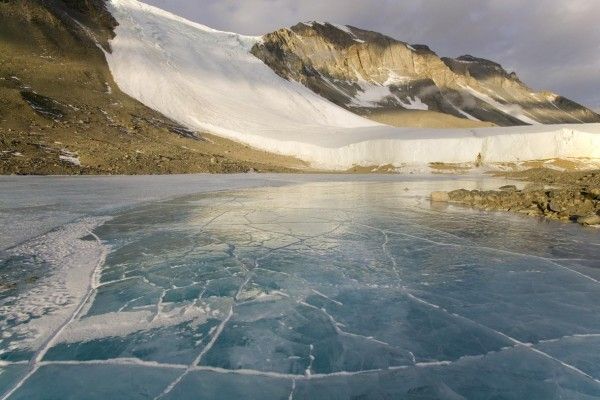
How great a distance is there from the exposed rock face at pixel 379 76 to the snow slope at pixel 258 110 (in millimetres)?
6702

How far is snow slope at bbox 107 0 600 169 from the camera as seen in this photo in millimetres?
25734

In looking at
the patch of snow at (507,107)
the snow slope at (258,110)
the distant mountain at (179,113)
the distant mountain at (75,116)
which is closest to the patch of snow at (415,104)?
the distant mountain at (179,113)

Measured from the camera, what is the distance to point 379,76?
2813 inches

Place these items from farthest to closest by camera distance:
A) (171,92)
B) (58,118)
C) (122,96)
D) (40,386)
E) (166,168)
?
(171,92) < (122,96) < (58,118) < (166,168) < (40,386)

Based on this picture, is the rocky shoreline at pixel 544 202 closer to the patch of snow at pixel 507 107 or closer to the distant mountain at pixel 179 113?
the distant mountain at pixel 179 113

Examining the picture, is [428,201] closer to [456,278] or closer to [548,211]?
[548,211]

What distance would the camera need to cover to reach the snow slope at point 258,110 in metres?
25.7

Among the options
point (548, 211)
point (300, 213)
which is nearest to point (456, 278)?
point (300, 213)

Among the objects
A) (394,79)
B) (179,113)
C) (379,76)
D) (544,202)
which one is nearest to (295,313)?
(544,202)

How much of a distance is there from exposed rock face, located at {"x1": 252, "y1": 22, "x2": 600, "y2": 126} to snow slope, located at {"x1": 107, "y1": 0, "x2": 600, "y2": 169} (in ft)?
22.0

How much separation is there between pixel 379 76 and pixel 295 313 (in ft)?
240

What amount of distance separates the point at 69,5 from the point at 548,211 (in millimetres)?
37927

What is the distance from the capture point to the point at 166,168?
675 inches

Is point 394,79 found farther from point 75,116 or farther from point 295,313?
point 295,313
